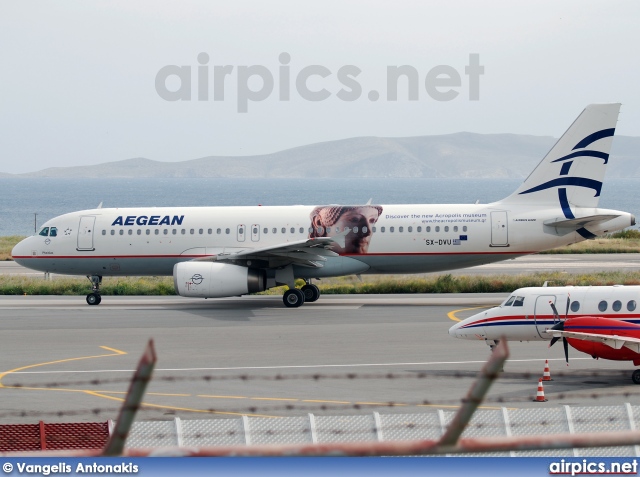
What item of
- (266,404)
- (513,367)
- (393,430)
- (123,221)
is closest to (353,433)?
(393,430)

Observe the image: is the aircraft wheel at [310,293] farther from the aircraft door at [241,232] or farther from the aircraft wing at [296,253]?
the aircraft door at [241,232]

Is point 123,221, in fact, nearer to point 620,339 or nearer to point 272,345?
point 272,345

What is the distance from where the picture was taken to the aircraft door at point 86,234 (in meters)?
37.4

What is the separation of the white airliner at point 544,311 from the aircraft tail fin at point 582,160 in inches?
516

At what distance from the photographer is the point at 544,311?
22375 mm

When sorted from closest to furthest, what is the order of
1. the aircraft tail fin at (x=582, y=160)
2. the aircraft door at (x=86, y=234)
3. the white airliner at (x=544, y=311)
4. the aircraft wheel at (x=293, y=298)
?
the white airliner at (x=544, y=311)
the aircraft tail fin at (x=582, y=160)
the aircraft wheel at (x=293, y=298)
the aircraft door at (x=86, y=234)

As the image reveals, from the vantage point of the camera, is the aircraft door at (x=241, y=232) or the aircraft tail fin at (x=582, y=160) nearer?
the aircraft tail fin at (x=582, y=160)

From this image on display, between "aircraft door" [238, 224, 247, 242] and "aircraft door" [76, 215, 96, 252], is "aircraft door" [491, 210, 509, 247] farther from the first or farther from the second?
"aircraft door" [76, 215, 96, 252]

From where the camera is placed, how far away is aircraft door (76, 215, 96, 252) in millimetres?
37438

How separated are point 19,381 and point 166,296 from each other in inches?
788

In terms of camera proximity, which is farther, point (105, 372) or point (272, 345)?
point (272, 345)

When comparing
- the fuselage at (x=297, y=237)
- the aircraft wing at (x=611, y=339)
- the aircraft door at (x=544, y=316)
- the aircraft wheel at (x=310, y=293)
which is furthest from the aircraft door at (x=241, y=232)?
the aircraft wing at (x=611, y=339)

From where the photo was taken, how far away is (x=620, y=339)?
1983 centimetres

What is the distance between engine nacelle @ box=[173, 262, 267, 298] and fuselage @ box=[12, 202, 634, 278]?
258cm
